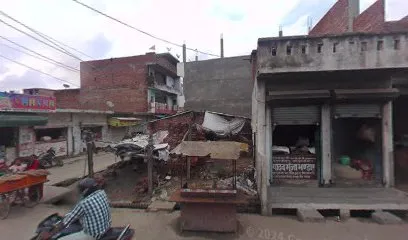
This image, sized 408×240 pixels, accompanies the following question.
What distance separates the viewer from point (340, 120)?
10.2 metres

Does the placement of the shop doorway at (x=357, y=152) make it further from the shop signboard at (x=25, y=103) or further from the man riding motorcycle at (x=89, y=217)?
the shop signboard at (x=25, y=103)

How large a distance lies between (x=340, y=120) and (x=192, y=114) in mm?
10055

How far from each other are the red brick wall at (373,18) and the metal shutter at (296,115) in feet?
12.5

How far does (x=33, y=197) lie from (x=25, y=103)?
10.2m

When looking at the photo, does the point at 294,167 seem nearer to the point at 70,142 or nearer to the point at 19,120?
the point at 19,120

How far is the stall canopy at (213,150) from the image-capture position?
7379mm

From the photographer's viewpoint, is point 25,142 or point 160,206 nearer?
point 160,206

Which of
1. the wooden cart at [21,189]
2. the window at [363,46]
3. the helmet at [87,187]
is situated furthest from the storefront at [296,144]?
the wooden cart at [21,189]

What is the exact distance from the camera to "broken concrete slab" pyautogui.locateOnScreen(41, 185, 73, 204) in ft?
31.4

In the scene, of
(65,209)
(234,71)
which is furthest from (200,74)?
(65,209)

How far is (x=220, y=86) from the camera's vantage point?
26.2m

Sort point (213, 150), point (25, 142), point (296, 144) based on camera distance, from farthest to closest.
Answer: point (25, 142), point (296, 144), point (213, 150)

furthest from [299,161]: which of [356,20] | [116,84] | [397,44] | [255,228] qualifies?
[116,84]

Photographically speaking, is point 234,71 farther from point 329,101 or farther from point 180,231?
point 180,231
